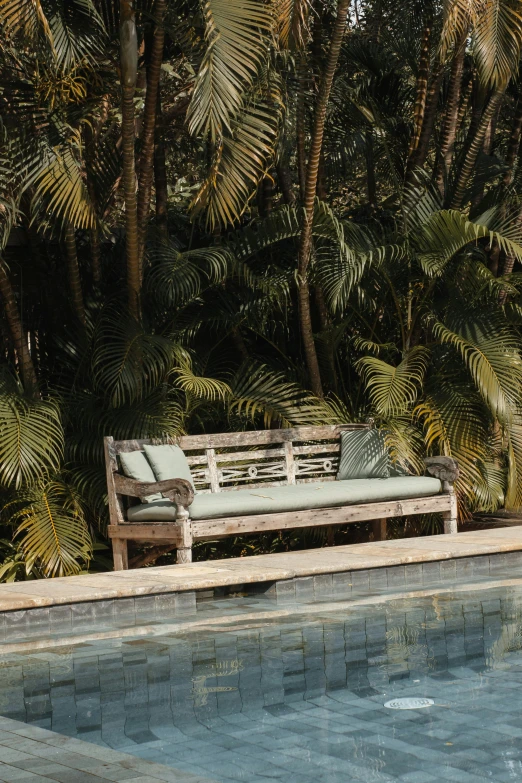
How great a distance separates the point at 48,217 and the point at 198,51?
1704mm

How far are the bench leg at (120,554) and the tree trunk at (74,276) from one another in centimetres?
168

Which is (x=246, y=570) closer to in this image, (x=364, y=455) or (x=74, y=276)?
(x=364, y=455)

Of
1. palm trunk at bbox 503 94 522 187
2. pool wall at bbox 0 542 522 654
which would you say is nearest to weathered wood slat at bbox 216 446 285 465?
pool wall at bbox 0 542 522 654

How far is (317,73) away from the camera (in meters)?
9.10

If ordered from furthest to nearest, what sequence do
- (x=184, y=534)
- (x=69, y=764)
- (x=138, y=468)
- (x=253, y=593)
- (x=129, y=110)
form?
(x=138, y=468)
(x=129, y=110)
(x=184, y=534)
(x=253, y=593)
(x=69, y=764)

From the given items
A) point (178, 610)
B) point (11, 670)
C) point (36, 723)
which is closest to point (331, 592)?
point (178, 610)

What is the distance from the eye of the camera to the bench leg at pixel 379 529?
7955 millimetres

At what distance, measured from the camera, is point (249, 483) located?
8.05 metres

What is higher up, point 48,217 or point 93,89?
point 93,89

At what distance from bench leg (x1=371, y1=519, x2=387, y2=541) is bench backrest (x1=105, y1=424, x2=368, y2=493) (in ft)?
1.63

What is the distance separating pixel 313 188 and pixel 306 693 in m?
4.37

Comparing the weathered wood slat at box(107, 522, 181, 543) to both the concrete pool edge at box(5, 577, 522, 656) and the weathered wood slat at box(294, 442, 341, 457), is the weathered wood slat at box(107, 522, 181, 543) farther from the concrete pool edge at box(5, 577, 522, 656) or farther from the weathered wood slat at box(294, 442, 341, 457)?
the weathered wood slat at box(294, 442, 341, 457)

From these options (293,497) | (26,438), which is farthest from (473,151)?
(26,438)

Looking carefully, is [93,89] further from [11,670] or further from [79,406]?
[11,670]
